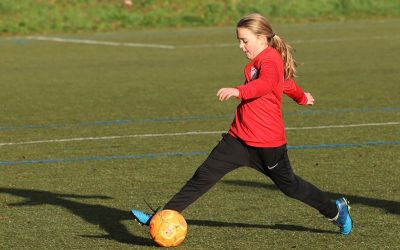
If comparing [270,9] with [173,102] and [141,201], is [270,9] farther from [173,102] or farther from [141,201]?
[141,201]

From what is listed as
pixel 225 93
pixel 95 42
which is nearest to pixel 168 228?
pixel 225 93

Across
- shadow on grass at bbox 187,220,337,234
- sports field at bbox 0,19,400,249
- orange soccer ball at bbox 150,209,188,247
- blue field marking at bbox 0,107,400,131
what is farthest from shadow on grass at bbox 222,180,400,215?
blue field marking at bbox 0,107,400,131

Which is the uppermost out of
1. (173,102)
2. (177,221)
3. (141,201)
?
(177,221)

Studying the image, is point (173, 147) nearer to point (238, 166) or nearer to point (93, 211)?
point (93, 211)

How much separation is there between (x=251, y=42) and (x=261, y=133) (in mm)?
619

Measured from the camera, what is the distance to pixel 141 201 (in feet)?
30.2

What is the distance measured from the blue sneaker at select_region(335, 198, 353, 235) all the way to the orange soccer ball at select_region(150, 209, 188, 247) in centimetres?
108

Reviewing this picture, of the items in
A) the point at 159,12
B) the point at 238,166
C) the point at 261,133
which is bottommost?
the point at 159,12

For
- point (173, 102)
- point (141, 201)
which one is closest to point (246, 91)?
point (141, 201)

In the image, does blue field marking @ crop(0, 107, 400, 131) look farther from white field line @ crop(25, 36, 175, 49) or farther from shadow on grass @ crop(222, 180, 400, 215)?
white field line @ crop(25, 36, 175, 49)

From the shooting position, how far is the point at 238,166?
7.50 meters

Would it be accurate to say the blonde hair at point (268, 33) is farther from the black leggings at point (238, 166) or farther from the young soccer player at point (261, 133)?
the black leggings at point (238, 166)

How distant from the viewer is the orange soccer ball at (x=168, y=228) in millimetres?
7375

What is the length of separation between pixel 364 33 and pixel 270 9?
7273 millimetres
